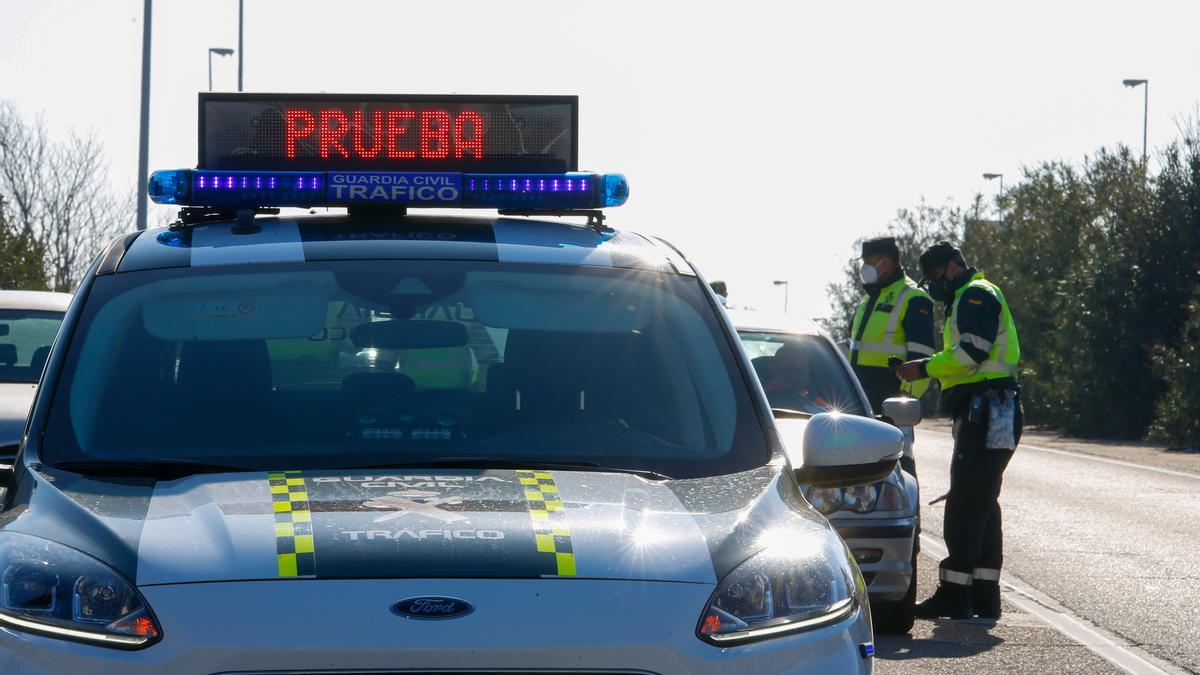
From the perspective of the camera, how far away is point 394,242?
14.6ft

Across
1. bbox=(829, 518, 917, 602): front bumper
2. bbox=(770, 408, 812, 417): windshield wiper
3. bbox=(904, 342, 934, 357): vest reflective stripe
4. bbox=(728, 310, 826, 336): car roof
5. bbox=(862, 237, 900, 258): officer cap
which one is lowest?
bbox=(829, 518, 917, 602): front bumper

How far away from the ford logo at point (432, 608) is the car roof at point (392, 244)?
137 centimetres

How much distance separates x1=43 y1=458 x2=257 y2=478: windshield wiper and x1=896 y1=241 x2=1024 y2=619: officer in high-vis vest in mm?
5828

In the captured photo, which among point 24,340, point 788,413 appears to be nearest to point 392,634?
point 788,413

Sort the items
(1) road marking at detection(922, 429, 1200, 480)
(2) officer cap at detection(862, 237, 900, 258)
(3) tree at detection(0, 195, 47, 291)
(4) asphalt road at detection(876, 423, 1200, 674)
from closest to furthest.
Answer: (4) asphalt road at detection(876, 423, 1200, 674), (2) officer cap at detection(862, 237, 900, 258), (1) road marking at detection(922, 429, 1200, 480), (3) tree at detection(0, 195, 47, 291)

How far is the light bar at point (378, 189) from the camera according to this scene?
15.6 feet

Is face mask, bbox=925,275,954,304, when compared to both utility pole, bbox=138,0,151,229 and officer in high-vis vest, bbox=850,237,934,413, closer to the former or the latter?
officer in high-vis vest, bbox=850,237,934,413

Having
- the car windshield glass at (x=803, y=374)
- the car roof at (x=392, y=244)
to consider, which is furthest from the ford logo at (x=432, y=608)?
the car windshield glass at (x=803, y=374)

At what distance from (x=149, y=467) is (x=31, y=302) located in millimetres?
8104

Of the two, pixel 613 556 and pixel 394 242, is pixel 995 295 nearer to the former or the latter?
pixel 394 242

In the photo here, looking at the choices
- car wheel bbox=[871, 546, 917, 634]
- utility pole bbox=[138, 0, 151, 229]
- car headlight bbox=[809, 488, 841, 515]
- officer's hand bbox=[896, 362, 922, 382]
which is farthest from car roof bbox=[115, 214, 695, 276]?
utility pole bbox=[138, 0, 151, 229]

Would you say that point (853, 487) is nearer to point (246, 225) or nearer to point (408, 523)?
point (246, 225)

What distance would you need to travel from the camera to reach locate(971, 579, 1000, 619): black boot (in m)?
9.09

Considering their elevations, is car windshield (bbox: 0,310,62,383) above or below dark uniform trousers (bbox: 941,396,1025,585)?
above
